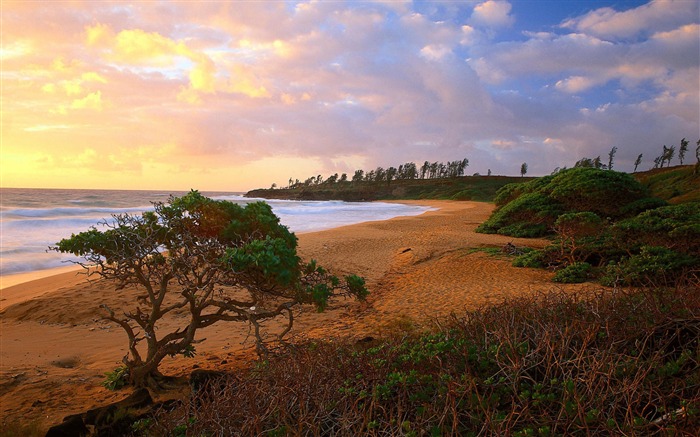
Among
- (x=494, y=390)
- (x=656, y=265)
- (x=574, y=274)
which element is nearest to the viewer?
(x=494, y=390)

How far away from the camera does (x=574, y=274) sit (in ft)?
38.2

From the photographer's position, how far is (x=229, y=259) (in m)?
4.78

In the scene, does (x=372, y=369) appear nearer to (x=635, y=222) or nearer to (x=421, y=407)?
(x=421, y=407)

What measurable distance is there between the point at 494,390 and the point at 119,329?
347 inches

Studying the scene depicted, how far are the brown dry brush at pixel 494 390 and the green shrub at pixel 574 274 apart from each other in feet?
26.0

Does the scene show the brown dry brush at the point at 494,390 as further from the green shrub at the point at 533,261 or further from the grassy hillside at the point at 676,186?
the grassy hillside at the point at 676,186

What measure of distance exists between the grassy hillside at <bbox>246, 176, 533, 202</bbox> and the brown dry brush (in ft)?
248

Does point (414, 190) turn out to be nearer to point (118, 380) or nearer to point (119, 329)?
point (119, 329)

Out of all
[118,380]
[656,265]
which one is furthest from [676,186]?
[118,380]

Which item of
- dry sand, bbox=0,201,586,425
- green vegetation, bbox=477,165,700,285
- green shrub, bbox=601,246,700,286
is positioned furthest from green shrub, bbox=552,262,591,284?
green shrub, bbox=601,246,700,286

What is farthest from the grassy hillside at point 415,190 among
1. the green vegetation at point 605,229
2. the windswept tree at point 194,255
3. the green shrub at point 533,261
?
the windswept tree at point 194,255

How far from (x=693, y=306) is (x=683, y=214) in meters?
11.2

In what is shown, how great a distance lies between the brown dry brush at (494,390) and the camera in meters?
2.70

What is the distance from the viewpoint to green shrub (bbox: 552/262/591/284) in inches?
453
